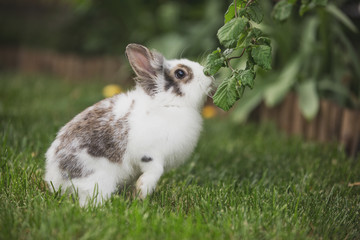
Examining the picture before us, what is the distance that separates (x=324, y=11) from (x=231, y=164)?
167cm

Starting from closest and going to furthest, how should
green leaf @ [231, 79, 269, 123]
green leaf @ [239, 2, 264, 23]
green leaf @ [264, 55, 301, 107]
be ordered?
green leaf @ [239, 2, 264, 23]
green leaf @ [264, 55, 301, 107]
green leaf @ [231, 79, 269, 123]

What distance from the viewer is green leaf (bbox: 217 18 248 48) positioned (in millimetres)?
1933

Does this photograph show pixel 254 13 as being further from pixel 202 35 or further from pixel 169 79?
pixel 202 35

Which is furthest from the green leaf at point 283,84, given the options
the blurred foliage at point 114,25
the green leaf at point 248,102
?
the blurred foliage at point 114,25

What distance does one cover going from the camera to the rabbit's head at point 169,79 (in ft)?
7.28

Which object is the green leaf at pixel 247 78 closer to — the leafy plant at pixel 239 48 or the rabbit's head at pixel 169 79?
the leafy plant at pixel 239 48

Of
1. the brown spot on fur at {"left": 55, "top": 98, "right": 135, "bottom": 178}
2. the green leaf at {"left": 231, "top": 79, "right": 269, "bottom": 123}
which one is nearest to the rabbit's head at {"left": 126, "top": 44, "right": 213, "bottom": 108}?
the brown spot on fur at {"left": 55, "top": 98, "right": 135, "bottom": 178}

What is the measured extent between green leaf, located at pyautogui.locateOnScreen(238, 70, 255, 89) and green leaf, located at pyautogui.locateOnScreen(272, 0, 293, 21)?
867 millimetres

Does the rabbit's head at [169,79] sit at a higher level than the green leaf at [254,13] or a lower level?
lower

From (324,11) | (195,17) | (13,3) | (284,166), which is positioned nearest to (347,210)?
(284,166)

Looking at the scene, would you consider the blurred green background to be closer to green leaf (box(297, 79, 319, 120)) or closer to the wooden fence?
green leaf (box(297, 79, 319, 120))

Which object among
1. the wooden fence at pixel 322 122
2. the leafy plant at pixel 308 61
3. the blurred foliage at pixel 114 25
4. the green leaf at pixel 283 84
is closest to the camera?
the wooden fence at pixel 322 122

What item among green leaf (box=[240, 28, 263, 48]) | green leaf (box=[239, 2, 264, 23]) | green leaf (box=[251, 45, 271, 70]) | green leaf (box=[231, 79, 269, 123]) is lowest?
green leaf (box=[231, 79, 269, 123])

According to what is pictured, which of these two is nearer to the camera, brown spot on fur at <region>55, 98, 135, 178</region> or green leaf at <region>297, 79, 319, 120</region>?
brown spot on fur at <region>55, 98, 135, 178</region>
